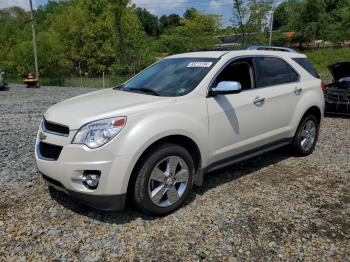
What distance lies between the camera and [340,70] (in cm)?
936

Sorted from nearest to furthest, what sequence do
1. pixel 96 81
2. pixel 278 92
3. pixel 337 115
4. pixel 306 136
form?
pixel 278 92, pixel 306 136, pixel 337 115, pixel 96 81

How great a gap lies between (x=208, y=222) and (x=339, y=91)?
728cm

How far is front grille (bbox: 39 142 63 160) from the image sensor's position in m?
3.40

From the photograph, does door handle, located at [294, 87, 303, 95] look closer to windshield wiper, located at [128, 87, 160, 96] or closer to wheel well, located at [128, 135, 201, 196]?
wheel well, located at [128, 135, 201, 196]

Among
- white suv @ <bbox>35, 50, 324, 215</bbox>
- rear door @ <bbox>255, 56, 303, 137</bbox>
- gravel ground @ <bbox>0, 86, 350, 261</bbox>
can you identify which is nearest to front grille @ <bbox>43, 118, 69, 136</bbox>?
white suv @ <bbox>35, 50, 324, 215</bbox>

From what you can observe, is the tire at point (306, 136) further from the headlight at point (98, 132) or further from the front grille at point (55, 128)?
the front grille at point (55, 128)

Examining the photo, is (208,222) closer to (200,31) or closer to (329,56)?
(200,31)

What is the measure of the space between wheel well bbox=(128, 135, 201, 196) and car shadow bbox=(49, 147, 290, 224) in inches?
17.6

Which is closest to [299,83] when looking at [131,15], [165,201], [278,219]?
[278,219]

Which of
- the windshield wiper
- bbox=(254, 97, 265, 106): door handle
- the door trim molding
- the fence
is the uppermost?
the windshield wiper

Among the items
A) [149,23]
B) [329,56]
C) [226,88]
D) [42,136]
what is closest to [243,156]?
[226,88]

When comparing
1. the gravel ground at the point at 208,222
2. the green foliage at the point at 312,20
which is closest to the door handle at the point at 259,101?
the gravel ground at the point at 208,222

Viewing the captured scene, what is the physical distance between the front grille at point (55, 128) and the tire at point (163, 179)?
81 cm

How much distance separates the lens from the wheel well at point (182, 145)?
3.41m
